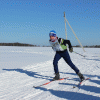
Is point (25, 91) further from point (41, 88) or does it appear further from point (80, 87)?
point (80, 87)

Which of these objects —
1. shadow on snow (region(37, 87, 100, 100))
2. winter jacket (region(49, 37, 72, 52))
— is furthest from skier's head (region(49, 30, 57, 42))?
shadow on snow (region(37, 87, 100, 100))

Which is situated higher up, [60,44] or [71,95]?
[60,44]

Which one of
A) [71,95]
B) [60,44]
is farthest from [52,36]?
[71,95]

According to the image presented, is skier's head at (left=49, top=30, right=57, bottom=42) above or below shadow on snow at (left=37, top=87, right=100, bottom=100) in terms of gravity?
above

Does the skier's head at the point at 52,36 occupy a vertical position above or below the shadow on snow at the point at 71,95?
above

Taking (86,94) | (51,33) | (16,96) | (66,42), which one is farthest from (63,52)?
(16,96)

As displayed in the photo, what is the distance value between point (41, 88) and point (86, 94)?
3.72 feet

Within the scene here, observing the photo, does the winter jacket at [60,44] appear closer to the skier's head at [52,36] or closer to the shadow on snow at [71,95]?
the skier's head at [52,36]

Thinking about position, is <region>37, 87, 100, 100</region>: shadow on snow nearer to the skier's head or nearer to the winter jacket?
the winter jacket

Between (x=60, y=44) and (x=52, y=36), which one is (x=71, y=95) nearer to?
(x=60, y=44)

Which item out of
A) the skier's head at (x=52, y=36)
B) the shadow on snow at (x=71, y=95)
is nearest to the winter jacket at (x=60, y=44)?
the skier's head at (x=52, y=36)

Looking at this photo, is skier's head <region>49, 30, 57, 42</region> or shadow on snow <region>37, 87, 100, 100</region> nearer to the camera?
shadow on snow <region>37, 87, 100, 100</region>

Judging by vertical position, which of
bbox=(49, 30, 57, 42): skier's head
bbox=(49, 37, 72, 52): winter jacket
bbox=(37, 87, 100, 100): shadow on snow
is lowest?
bbox=(37, 87, 100, 100): shadow on snow

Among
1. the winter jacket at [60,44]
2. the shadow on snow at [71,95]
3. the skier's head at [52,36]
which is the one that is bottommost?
the shadow on snow at [71,95]
